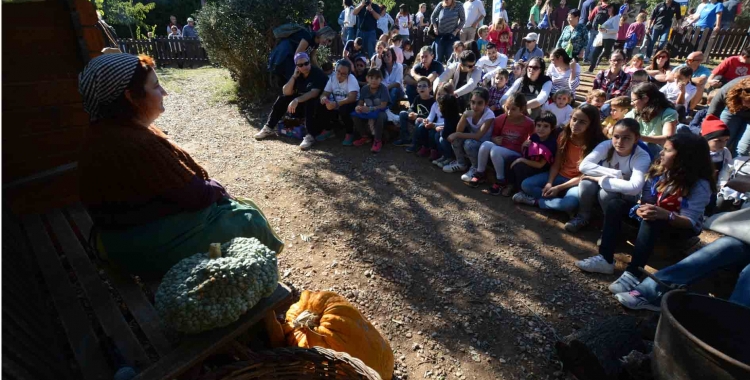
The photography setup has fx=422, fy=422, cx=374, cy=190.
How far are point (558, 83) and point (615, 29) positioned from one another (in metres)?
4.81

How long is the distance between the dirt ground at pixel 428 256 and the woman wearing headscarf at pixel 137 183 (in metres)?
1.34

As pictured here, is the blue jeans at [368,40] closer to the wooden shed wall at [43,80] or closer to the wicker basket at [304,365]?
the wooden shed wall at [43,80]

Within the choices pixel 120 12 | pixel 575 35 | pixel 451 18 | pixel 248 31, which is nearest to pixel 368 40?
pixel 451 18

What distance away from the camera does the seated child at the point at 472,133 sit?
5074 millimetres

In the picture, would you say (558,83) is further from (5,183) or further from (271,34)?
(5,183)

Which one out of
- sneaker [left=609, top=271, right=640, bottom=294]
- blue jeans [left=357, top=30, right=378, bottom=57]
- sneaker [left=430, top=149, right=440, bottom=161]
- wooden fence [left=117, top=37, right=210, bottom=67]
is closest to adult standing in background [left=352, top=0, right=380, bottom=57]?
blue jeans [left=357, top=30, right=378, bottom=57]

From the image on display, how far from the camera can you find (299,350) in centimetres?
184

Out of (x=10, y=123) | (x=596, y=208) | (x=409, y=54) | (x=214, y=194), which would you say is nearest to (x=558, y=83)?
(x=596, y=208)

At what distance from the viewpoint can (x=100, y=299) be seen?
2.13 meters

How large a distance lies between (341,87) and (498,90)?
2379mm

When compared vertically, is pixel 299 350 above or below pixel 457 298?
above

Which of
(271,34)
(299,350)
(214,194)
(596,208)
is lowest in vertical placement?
(596,208)

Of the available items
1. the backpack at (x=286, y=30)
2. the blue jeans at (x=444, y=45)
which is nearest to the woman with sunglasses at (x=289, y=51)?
the backpack at (x=286, y=30)

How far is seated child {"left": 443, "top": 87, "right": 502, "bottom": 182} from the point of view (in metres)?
5.07
